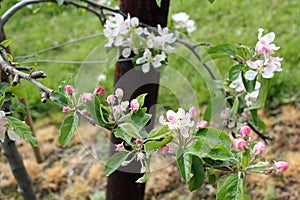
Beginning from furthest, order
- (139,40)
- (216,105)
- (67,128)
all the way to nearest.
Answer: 1. (216,105)
2. (139,40)
3. (67,128)

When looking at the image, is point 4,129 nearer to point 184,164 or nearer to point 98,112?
point 98,112

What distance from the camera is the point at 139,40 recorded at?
107 cm

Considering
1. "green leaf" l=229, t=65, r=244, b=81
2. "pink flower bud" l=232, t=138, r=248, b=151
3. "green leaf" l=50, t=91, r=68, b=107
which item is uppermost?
"green leaf" l=229, t=65, r=244, b=81

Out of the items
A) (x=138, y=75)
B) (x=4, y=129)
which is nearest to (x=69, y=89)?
(x=4, y=129)

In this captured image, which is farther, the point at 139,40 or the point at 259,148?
the point at 139,40

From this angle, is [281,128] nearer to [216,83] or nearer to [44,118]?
[216,83]

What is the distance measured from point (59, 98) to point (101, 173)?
1.37 meters

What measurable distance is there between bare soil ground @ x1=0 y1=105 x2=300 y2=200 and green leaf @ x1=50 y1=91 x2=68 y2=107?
1.01m

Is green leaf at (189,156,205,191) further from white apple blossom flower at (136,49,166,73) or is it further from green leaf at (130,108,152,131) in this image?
white apple blossom flower at (136,49,166,73)

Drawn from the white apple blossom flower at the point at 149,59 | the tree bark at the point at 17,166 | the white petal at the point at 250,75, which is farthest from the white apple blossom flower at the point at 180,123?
the tree bark at the point at 17,166

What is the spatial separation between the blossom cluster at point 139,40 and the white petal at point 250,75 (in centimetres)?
24

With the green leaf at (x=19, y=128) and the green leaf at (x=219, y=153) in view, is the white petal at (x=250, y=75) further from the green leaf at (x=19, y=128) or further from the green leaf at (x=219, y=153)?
the green leaf at (x=19, y=128)

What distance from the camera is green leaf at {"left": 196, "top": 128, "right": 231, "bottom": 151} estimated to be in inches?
29.7

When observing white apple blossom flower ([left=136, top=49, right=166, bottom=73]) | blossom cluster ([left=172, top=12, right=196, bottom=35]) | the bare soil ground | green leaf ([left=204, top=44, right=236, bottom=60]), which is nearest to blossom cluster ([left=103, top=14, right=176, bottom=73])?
white apple blossom flower ([left=136, top=49, right=166, bottom=73])
